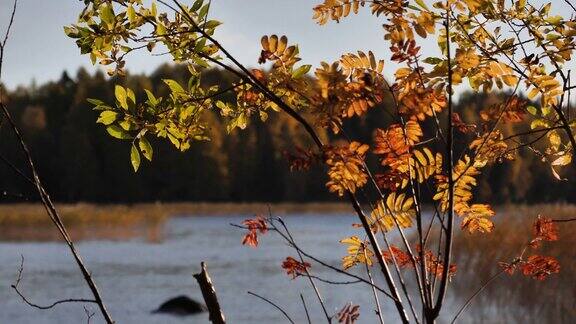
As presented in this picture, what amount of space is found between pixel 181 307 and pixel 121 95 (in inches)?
354

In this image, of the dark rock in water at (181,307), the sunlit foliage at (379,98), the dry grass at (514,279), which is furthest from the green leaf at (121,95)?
the dark rock in water at (181,307)

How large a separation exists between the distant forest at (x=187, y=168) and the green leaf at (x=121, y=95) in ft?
134

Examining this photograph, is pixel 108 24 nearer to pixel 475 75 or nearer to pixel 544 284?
pixel 475 75

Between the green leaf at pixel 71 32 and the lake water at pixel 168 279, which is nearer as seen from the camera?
the green leaf at pixel 71 32

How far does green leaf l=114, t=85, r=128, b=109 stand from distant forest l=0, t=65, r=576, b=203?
4098cm

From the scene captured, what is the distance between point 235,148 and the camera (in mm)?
47531

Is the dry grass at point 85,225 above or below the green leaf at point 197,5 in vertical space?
below

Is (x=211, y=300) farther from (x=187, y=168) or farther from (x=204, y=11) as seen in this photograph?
(x=187, y=168)

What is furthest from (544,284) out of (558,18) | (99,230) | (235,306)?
(99,230)

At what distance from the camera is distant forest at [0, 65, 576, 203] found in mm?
44344

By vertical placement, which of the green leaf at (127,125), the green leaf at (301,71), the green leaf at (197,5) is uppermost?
the green leaf at (197,5)

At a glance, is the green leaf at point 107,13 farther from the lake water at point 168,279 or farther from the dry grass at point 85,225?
the dry grass at point 85,225

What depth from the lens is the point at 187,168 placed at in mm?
45875

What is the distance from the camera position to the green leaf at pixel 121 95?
222 cm
